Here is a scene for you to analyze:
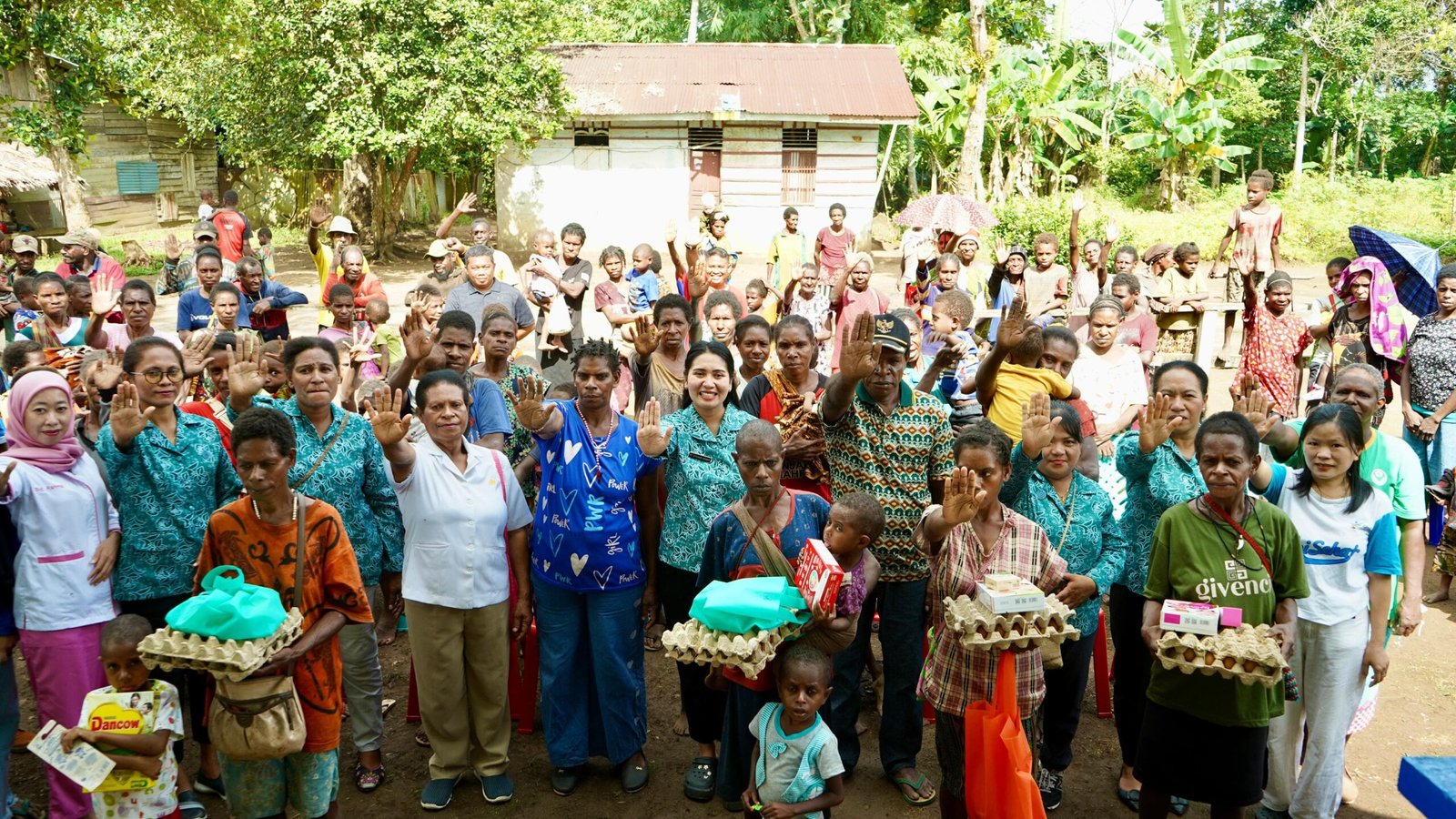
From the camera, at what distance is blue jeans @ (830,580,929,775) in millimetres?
→ 4168

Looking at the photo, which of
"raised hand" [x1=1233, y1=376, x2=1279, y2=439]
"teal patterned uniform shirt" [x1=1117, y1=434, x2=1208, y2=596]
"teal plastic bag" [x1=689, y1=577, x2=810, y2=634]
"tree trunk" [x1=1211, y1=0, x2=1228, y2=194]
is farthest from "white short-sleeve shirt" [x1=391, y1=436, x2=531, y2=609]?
"tree trunk" [x1=1211, y1=0, x2=1228, y2=194]

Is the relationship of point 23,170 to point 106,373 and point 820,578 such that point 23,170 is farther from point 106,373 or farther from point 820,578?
point 820,578

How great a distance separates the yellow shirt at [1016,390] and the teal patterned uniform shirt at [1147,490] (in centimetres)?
74

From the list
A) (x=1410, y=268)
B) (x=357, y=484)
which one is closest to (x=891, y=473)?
(x=357, y=484)

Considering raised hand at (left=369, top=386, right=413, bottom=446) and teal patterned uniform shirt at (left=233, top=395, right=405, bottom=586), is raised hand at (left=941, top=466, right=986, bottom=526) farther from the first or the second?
teal patterned uniform shirt at (left=233, top=395, right=405, bottom=586)

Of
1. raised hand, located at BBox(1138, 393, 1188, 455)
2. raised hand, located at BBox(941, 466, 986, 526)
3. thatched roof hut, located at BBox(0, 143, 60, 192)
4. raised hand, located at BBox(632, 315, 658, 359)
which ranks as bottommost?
raised hand, located at BBox(941, 466, 986, 526)

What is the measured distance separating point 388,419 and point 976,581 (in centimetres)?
224

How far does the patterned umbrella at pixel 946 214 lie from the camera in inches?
434

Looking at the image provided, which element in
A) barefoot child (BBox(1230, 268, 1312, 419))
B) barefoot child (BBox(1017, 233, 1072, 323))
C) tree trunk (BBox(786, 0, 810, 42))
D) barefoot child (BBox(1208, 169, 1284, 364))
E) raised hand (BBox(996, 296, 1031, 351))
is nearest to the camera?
raised hand (BBox(996, 296, 1031, 351))

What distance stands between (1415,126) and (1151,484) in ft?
91.1

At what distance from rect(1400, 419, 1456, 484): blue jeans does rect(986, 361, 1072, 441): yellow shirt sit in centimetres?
308

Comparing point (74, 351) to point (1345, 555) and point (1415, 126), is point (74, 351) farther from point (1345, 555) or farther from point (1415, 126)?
point (1415, 126)

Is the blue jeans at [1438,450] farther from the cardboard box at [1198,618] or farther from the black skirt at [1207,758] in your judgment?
the cardboard box at [1198,618]

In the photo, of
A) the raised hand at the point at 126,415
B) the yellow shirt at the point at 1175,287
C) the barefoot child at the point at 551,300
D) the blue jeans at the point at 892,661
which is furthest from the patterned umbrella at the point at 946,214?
the raised hand at the point at 126,415
